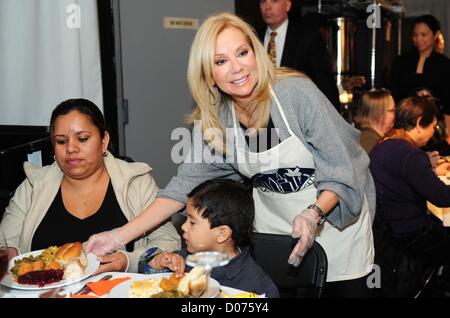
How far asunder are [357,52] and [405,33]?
1072 mm

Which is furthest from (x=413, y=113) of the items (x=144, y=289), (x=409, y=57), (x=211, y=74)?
(x=144, y=289)

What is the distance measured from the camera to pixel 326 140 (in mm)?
1832

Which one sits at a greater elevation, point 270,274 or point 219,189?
point 219,189

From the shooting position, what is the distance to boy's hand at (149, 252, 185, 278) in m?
1.59

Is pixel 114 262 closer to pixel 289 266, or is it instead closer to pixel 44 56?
pixel 289 266

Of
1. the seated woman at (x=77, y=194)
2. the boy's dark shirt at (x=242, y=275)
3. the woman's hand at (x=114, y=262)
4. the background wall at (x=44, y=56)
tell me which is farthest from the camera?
the background wall at (x=44, y=56)

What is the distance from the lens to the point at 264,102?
6.27ft

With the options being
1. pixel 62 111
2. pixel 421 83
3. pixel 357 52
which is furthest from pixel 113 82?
pixel 357 52

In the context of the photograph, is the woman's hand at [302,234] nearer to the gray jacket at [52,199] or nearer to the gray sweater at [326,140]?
the gray sweater at [326,140]

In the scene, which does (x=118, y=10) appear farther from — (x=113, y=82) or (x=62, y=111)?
(x=62, y=111)

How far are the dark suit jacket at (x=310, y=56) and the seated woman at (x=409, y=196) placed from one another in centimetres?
93

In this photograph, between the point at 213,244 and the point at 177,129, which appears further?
the point at 177,129

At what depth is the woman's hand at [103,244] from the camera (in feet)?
6.13

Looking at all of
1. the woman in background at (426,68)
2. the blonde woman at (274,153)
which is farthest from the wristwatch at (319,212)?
the woman in background at (426,68)
